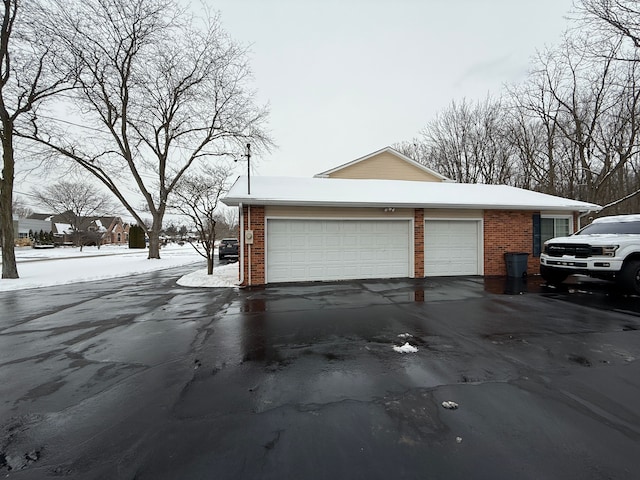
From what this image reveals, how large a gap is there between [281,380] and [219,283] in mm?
6866

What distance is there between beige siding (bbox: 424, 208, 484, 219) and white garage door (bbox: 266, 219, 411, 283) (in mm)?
849

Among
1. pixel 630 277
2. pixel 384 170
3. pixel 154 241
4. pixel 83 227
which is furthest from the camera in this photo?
pixel 83 227

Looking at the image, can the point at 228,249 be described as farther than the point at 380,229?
Yes

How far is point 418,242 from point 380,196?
2093mm

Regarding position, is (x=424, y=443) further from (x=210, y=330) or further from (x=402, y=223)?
(x=402, y=223)

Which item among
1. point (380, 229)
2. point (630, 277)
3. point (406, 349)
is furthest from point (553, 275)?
point (406, 349)

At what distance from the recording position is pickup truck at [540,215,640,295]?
709 centimetres

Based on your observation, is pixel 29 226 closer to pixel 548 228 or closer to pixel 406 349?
pixel 406 349

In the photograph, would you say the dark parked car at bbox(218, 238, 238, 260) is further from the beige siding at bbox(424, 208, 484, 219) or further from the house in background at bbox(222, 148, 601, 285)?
the beige siding at bbox(424, 208, 484, 219)

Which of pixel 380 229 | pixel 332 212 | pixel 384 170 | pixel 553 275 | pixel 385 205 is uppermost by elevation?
pixel 384 170

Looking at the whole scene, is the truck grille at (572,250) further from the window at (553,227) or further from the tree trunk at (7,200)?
the tree trunk at (7,200)

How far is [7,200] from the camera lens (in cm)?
1159

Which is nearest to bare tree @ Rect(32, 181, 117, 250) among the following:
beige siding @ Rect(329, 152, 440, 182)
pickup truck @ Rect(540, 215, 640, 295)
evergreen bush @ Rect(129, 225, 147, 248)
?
evergreen bush @ Rect(129, 225, 147, 248)

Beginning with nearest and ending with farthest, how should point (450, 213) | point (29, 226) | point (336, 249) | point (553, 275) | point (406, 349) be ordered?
1. point (406, 349)
2. point (553, 275)
3. point (336, 249)
4. point (450, 213)
5. point (29, 226)
